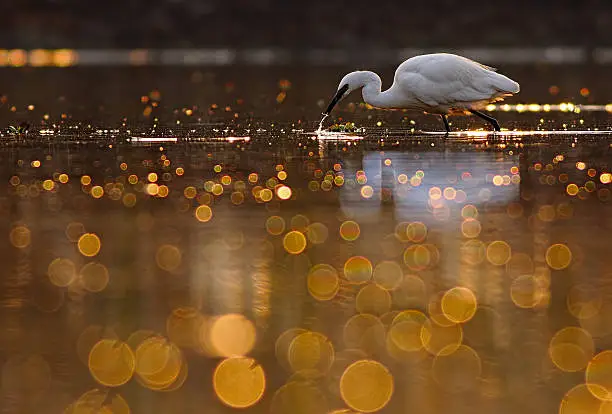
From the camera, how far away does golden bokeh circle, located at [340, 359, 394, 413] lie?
18.7 feet

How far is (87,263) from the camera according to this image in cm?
879

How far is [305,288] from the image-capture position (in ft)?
26.0

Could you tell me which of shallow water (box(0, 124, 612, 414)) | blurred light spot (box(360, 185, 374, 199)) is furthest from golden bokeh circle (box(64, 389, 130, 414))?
blurred light spot (box(360, 185, 374, 199))

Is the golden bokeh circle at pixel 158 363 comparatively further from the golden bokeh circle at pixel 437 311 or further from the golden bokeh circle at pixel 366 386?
the golden bokeh circle at pixel 437 311

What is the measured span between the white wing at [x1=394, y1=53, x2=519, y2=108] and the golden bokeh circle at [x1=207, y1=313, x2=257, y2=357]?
38.1ft

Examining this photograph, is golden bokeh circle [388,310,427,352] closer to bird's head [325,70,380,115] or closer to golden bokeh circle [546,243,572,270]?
golden bokeh circle [546,243,572,270]

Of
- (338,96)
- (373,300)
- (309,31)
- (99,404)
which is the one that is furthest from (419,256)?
(309,31)

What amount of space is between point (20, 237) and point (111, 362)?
143 inches

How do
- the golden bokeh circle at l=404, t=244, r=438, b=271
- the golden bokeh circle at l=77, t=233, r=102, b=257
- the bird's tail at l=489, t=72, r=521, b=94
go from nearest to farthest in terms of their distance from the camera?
the golden bokeh circle at l=404, t=244, r=438, b=271
the golden bokeh circle at l=77, t=233, r=102, b=257
the bird's tail at l=489, t=72, r=521, b=94

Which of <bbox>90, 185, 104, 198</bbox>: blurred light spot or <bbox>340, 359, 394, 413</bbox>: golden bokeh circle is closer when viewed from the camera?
<bbox>340, 359, 394, 413</bbox>: golden bokeh circle

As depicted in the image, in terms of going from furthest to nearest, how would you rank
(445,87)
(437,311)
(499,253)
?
(445,87), (499,253), (437,311)

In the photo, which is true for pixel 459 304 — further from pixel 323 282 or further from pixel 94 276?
pixel 94 276

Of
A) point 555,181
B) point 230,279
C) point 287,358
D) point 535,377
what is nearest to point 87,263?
point 230,279

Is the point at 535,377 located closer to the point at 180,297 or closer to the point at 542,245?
the point at 180,297
